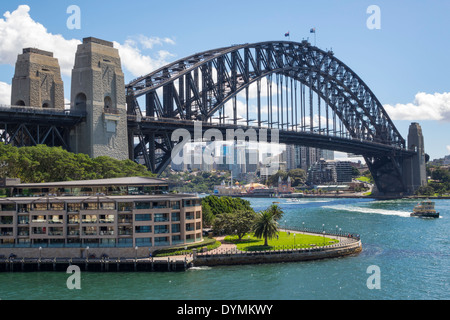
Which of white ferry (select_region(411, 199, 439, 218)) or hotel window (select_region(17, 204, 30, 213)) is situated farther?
white ferry (select_region(411, 199, 439, 218))

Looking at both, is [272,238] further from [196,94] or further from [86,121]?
[196,94]

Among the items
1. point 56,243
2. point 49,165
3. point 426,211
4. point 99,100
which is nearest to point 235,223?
point 56,243

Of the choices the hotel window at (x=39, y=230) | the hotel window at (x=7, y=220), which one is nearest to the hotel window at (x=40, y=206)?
the hotel window at (x=39, y=230)

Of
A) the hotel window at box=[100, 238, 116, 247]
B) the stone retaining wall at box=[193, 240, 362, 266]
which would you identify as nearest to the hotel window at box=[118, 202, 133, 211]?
the hotel window at box=[100, 238, 116, 247]

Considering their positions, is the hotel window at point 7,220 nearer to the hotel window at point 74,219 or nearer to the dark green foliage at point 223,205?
the hotel window at point 74,219

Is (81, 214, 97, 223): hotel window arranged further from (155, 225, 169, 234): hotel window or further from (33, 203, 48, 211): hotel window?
(155, 225, 169, 234): hotel window
